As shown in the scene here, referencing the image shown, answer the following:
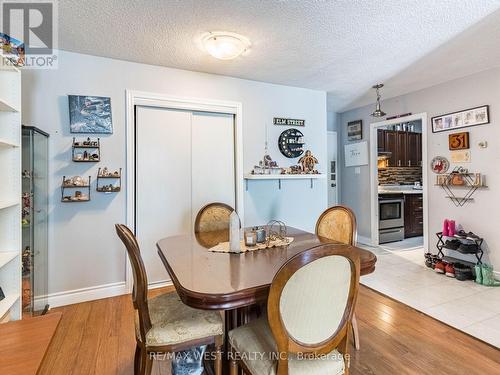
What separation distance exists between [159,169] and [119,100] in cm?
79

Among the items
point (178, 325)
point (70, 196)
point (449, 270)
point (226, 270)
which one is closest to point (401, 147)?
point (449, 270)

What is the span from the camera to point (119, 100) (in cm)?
276

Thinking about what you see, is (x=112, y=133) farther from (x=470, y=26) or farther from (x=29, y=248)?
(x=470, y=26)

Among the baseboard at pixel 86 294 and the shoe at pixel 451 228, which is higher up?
the shoe at pixel 451 228

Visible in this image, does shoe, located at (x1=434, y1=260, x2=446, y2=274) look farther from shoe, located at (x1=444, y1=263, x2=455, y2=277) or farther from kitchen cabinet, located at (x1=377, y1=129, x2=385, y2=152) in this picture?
kitchen cabinet, located at (x1=377, y1=129, x2=385, y2=152)

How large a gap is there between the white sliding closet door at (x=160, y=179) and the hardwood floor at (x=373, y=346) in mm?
787

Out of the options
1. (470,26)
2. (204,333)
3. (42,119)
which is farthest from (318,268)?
(42,119)

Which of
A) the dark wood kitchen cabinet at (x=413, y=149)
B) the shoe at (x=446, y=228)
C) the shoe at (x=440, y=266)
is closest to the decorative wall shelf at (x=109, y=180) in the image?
the shoe at (x=440, y=266)

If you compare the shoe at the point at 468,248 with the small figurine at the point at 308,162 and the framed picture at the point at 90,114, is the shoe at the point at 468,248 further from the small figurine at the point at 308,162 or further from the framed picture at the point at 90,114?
A: the framed picture at the point at 90,114

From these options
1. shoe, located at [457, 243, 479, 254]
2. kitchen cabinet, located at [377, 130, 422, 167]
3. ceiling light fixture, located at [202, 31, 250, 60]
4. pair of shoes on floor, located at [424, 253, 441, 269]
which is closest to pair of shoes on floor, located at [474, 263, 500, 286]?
shoe, located at [457, 243, 479, 254]

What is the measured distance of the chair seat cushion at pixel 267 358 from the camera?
1.11m

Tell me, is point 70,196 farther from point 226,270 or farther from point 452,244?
point 452,244

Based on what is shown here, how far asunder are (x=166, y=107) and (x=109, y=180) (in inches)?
38.5

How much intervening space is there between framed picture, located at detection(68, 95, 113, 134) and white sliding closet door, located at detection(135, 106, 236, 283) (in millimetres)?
298
